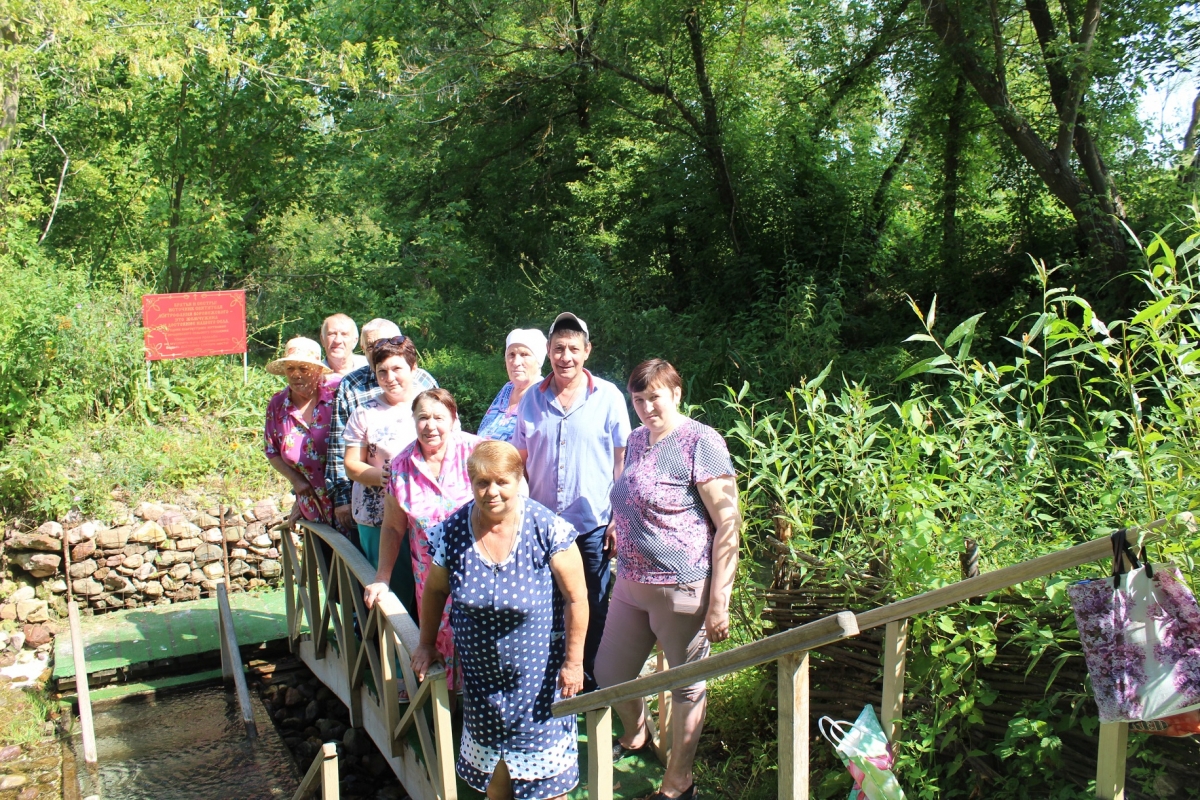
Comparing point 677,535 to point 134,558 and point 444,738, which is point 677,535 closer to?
point 444,738

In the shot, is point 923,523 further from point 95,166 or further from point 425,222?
point 95,166

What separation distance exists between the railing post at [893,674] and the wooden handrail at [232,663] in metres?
3.67

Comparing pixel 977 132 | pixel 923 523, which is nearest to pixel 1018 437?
pixel 923 523

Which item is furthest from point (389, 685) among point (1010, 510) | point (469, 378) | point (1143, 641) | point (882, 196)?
point (882, 196)

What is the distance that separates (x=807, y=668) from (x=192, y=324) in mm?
8019

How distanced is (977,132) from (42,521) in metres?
10.0

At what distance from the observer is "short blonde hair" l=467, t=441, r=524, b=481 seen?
8.59 ft

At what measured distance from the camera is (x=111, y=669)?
18.6ft

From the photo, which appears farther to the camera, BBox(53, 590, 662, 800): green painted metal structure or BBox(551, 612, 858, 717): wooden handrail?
BBox(53, 590, 662, 800): green painted metal structure

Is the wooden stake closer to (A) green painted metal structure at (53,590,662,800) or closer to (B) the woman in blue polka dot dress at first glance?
(A) green painted metal structure at (53,590,662,800)

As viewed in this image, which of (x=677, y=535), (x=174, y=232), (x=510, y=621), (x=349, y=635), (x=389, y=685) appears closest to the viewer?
(x=510, y=621)

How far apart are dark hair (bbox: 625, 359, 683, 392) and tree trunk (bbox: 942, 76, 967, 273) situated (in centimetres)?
860

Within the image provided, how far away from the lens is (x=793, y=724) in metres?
2.14

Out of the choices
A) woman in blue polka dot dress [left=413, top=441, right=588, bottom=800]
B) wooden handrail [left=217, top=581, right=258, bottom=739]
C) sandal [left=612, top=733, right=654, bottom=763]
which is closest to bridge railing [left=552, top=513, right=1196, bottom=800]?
woman in blue polka dot dress [left=413, top=441, right=588, bottom=800]
